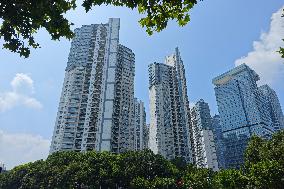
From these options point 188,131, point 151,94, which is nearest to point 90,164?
point 188,131

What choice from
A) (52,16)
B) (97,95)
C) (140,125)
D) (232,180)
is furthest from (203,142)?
(52,16)

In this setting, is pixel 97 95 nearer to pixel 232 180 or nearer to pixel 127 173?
pixel 127 173

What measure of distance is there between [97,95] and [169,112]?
30.4m

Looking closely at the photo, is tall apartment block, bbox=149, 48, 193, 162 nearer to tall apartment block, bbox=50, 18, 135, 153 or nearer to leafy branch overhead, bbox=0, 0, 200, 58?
tall apartment block, bbox=50, 18, 135, 153

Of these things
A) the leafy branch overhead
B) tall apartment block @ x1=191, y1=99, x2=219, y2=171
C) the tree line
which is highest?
tall apartment block @ x1=191, y1=99, x2=219, y2=171

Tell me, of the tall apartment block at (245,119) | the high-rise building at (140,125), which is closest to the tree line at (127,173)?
the high-rise building at (140,125)

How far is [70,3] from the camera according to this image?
29.6ft

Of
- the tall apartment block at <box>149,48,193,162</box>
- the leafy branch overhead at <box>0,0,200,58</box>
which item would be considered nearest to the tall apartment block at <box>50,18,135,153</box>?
the tall apartment block at <box>149,48,193,162</box>

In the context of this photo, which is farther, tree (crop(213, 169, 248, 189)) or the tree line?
the tree line

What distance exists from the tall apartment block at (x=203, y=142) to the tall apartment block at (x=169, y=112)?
14.6 m

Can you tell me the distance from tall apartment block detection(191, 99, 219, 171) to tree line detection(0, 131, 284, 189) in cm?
8674

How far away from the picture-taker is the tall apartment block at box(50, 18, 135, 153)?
332 feet

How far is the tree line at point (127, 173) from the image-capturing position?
35.3m

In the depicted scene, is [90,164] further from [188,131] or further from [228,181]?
[188,131]
